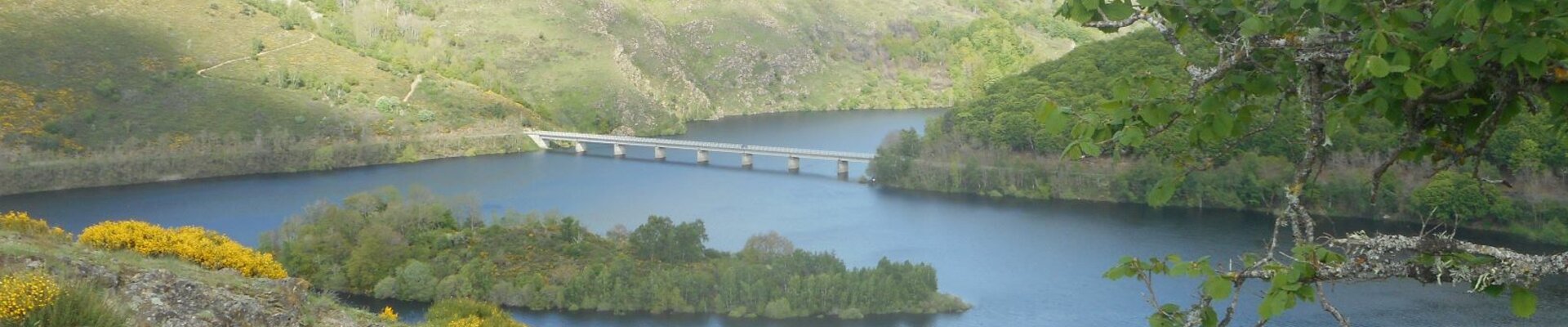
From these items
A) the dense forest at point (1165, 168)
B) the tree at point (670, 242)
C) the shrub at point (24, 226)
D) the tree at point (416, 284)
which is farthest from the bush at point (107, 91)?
the shrub at point (24, 226)

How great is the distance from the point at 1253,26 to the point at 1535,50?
572 mm

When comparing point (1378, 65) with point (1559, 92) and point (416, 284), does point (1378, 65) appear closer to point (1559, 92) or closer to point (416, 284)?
point (1559, 92)

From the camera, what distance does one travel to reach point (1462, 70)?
3020 millimetres

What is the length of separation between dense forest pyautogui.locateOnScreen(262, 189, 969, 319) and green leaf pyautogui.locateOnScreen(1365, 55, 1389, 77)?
24.9 meters

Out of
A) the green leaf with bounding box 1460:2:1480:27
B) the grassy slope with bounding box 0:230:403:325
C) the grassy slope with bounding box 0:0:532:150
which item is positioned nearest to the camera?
the green leaf with bounding box 1460:2:1480:27

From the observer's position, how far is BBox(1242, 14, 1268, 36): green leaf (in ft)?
10.4

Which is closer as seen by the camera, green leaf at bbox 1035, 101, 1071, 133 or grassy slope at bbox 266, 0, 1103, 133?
green leaf at bbox 1035, 101, 1071, 133

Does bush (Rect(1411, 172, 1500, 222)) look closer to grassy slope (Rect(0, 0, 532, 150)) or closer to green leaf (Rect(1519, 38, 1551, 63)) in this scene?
green leaf (Rect(1519, 38, 1551, 63))

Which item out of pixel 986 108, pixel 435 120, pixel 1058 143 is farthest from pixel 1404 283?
pixel 435 120

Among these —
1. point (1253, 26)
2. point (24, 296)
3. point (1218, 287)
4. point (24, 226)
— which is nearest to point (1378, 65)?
point (1253, 26)

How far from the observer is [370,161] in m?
56.6

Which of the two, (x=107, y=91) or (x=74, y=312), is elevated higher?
(x=107, y=91)

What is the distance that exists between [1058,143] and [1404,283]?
2022 centimetres

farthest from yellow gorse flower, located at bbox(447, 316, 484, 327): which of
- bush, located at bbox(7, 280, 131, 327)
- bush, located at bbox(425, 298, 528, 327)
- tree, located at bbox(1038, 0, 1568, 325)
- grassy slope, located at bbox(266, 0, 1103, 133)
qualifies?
grassy slope, located at bbox(266, 0, 1103, 133)
